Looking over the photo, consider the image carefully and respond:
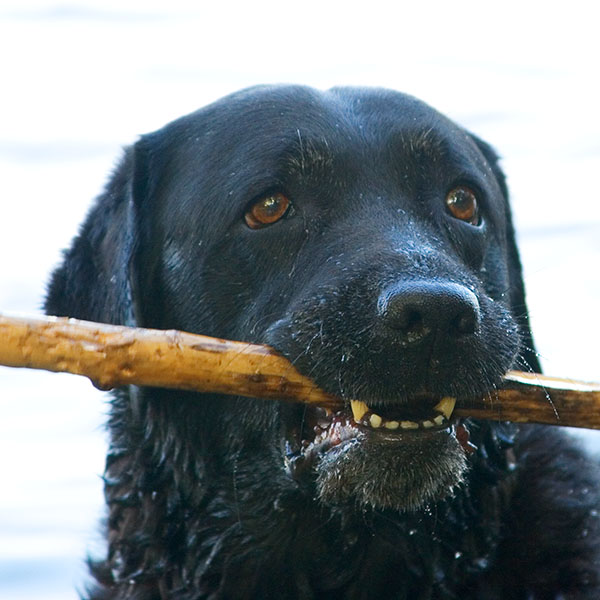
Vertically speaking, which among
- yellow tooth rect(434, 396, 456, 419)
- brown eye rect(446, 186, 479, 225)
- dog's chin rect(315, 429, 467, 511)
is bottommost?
dog's chin rect(315, 429, 467, 511)

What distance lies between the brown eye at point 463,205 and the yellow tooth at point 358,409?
864 mm

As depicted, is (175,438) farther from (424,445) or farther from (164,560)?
(424,445)

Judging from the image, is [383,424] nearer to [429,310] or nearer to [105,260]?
[429,310]

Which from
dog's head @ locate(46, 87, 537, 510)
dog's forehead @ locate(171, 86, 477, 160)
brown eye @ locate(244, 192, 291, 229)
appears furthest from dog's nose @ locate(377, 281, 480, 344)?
dog's forehead @ locate(171, 86, 477, 160)

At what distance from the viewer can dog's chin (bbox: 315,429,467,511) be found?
254cm

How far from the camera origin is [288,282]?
2.99 metres

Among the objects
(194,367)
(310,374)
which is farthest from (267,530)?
(194,367)

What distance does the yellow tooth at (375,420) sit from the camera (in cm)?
259

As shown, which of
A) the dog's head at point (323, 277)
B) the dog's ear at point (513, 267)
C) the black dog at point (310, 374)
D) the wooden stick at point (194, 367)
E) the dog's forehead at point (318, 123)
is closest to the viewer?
the wooden stick at point (194, 367)

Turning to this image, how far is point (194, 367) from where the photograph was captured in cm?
242

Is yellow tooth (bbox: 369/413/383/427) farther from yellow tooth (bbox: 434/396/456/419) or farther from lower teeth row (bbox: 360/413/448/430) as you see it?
yellow tooth (bbox: 434/396/456/419)

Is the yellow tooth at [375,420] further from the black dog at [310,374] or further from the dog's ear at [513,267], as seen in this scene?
the dog's ear at [513,267]

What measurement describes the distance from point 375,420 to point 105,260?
1.27 meters

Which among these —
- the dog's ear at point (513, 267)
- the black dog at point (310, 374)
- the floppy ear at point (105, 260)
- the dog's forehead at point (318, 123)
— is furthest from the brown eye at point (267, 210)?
the dog's ear at point (513, 267)
